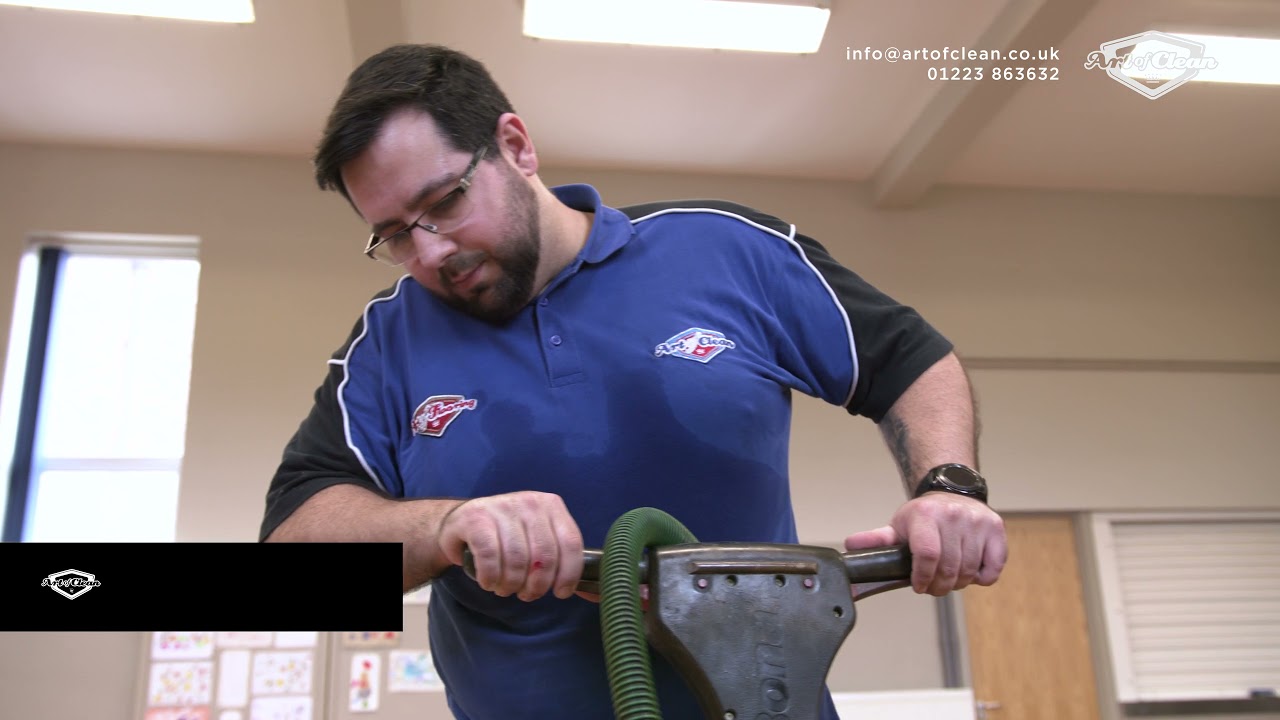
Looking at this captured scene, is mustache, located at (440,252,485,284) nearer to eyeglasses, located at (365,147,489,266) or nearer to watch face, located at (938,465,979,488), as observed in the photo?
eyeglasses, located at (365,147,489,266)

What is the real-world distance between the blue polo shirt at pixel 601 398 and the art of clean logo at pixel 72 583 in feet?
1.14

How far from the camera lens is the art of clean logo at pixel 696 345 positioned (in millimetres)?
1027

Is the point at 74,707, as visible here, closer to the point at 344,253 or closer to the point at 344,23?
the point at 344,253

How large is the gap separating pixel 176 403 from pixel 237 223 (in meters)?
1.01

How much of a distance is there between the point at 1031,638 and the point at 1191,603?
3.10 ft

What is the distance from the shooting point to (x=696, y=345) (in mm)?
1039

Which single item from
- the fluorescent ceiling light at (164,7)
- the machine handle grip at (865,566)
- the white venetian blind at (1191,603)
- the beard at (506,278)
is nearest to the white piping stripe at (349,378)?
the beard at (506,278)

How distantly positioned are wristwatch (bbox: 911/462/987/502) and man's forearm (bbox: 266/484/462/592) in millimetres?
446

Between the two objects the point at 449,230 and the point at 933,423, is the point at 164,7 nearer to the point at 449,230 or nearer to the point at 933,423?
the point at 449,230

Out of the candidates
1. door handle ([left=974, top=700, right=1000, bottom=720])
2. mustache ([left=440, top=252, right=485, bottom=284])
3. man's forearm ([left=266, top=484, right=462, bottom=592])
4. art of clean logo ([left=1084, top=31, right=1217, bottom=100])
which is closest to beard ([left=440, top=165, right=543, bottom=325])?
mustache ([left=440, top=252, right=485, bottom=284])

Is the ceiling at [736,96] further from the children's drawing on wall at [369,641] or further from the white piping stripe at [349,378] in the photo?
the white piping stripe at [349,378]

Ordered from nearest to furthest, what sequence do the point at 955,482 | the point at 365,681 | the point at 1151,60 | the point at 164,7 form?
1. the point at 955,482
2. the point at 164,7
3. the point at 365,681
4. the point at 1151,60

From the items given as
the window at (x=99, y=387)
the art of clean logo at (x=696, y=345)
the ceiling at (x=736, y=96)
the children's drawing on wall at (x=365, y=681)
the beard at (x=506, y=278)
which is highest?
the ceiling at (x=736, y=96)

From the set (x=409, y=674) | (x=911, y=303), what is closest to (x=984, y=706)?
(x=911, y=303)
